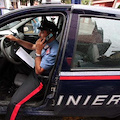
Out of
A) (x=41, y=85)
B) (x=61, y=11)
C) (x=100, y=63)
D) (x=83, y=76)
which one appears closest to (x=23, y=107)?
(x=41, y=85)

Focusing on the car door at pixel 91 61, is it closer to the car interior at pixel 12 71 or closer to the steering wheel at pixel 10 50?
the car interior at pixel 12 71

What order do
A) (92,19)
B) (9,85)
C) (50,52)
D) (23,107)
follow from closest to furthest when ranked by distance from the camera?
(92,19)
(50,52)
(23,107)
(9,85)

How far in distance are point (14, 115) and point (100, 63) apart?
4.16ft

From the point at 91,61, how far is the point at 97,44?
21 centimetres

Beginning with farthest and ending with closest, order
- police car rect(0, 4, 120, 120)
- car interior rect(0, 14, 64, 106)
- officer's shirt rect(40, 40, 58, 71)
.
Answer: car interior rect(0, 14, 64, 106) → officer's shirt rect(40, 40, 58, 71) → police car rect(0, 4, 120, 120)

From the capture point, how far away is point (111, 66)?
50.7 inches

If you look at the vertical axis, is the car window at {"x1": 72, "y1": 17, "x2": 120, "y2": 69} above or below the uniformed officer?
above

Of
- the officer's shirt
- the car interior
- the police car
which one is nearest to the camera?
the police car

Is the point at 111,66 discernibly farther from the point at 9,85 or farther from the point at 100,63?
the point at 9,85

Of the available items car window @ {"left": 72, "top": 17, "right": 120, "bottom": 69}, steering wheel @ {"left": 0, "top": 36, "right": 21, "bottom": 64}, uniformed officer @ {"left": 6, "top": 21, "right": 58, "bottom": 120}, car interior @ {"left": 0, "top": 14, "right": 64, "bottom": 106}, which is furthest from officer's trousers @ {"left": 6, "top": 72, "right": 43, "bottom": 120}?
car window @ {"left": 72, "top": 17, "right": 120, "bottom": 69}

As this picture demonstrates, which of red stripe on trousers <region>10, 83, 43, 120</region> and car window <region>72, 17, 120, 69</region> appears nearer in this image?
car window <region>72, 17, 120, 69</region>

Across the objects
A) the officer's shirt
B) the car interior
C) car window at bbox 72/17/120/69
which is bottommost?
the car interior

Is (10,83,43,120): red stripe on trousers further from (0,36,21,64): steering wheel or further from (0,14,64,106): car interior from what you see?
(0,36,21,64): steering wheel

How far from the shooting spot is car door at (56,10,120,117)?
1188 millimetres
